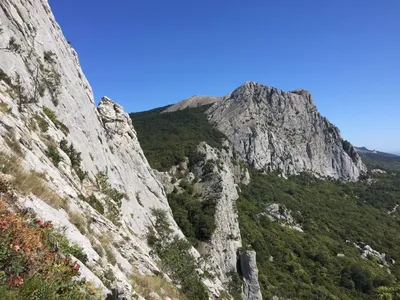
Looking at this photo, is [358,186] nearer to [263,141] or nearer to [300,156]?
[300,156]

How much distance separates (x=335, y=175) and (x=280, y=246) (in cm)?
11060

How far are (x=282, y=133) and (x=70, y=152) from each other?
5962 inches

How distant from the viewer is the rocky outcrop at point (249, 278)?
46.0 meters

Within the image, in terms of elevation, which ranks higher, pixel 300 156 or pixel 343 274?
pixel 300 156

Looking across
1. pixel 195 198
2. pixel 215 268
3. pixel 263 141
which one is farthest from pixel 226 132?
pixel 215 268

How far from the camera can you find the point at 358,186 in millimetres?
158875

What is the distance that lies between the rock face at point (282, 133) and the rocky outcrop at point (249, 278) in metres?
85.9

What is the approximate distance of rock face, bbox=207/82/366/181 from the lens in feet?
457

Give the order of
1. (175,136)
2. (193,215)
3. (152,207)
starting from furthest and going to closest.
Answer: (175,136)
(193,215)
(152,207)

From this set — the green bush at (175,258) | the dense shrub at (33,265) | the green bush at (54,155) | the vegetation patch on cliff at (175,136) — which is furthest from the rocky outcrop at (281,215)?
the dense shrub at (33,265)

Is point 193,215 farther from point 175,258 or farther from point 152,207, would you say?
point 175,258

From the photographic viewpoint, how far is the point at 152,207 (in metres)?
32.3

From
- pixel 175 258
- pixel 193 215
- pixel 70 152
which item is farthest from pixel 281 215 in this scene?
pixel 70 152

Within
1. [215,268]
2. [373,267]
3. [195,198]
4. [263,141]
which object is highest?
[263,141]
